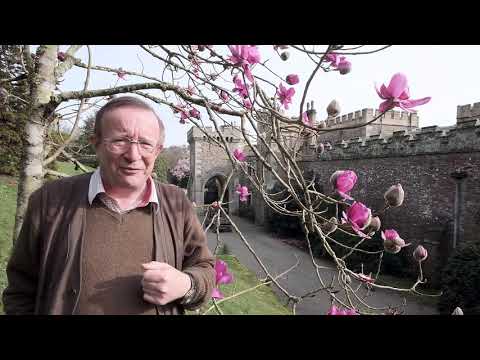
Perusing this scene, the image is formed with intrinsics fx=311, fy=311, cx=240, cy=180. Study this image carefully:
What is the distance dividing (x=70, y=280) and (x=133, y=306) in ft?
0.59

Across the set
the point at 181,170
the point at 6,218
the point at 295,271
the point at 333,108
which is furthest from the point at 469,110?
the point at 181,170

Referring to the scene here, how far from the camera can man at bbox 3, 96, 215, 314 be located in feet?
2.74

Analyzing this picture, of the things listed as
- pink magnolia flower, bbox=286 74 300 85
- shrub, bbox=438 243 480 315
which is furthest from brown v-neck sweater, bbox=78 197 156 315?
shrub, bbox=438 243 480 315

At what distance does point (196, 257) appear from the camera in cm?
100

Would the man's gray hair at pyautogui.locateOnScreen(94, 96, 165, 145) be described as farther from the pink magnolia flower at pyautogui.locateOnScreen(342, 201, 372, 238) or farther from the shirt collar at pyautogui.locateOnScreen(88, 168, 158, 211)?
the pink magnolia flower at pyautogui.locateOnScreen(342, 201, 372, 238)

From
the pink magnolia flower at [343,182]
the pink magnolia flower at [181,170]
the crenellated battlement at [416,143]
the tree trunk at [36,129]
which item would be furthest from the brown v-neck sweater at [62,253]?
the pink magnolia flower at [181,170]


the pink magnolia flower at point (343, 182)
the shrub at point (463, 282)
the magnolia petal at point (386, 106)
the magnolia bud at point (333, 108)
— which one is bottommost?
the shrub at point (463, 282)

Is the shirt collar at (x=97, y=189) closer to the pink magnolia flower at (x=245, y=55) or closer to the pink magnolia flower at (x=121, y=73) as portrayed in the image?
the pink magnolia flower at (x=245, y=55)

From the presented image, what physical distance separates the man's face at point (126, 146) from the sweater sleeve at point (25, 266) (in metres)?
0.22

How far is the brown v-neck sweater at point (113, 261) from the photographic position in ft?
2.80

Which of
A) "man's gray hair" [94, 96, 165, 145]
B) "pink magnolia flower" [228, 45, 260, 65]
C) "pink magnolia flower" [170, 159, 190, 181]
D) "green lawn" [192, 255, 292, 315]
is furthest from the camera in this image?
"pink magnolia flower" [170, 159, 190, 181]

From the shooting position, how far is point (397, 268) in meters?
8.78

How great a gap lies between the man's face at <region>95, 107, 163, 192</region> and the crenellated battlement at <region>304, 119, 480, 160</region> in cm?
716
